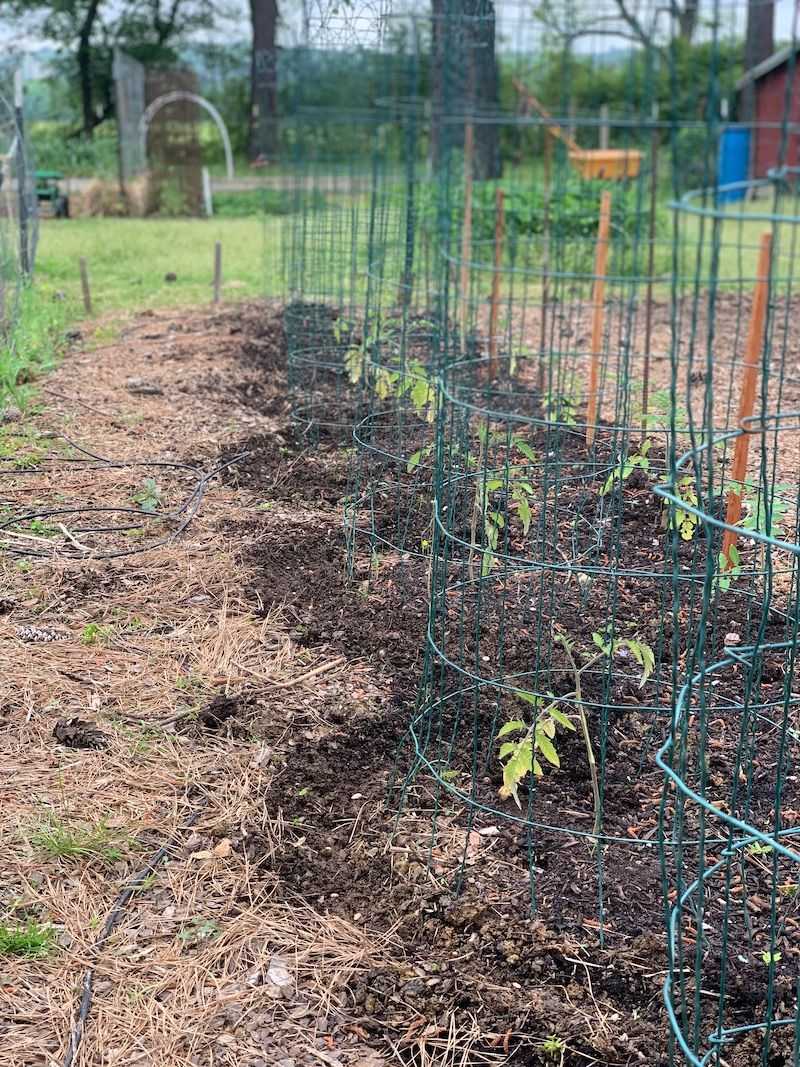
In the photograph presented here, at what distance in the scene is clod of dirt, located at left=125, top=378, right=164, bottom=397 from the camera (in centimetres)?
662

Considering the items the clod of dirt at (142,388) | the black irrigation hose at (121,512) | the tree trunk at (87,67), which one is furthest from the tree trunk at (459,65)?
the tree trunk at (87,67)

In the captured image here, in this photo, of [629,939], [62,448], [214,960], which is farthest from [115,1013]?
[62,448]

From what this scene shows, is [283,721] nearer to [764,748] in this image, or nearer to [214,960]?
[214,960]

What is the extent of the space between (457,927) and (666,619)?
1.56 m

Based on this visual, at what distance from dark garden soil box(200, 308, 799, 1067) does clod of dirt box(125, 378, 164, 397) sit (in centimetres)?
282

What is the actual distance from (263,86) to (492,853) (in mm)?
21830

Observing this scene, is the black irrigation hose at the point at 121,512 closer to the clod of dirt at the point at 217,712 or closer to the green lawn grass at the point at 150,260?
the clod of dirt at the point at 217,712

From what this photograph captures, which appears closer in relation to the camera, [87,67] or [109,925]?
[109,925]

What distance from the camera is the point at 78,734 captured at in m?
3.19

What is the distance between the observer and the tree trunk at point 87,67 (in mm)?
25938

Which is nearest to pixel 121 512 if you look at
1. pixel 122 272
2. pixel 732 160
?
pixel 122 272

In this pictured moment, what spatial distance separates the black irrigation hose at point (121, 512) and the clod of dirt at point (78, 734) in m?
1.23

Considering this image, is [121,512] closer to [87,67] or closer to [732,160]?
[732,160]

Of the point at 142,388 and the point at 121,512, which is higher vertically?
the point at 142,388
